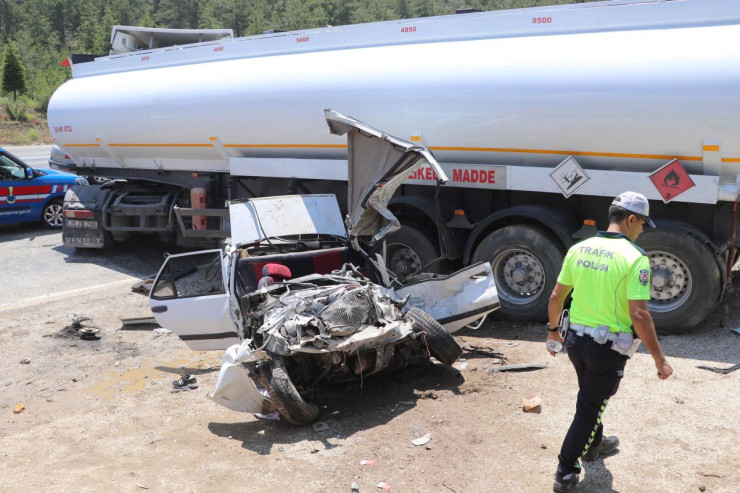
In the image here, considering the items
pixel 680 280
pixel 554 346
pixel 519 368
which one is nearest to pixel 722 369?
pixel 680 280

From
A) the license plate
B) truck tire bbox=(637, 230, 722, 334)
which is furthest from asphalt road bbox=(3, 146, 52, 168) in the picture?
truck tire bbox=(637, 230, 722, 334)

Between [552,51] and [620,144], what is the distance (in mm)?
1235

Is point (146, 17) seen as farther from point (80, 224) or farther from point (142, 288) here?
point (142, 288)

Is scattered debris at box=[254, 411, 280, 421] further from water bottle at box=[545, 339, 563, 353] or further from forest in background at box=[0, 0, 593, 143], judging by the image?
forest in background at box=[0, 0, 593, 143]

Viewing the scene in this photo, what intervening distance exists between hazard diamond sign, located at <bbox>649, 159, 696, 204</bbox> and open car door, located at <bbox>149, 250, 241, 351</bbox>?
14.1 ft

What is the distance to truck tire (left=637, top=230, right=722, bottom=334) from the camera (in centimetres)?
692

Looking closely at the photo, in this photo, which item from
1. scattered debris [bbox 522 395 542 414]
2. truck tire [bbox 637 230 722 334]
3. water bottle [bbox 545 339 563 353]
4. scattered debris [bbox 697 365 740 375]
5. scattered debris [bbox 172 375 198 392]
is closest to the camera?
water bottle [bbox 545 339 563 353]

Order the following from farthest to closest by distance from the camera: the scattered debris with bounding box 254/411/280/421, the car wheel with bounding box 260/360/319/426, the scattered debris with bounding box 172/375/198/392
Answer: the scattered debris with bounding box 172/375/198/392, the scattered debris with bounding box 254/411/280/421, the car wheel with bounding box 260/360/319/426

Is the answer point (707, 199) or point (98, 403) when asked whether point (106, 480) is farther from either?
point (707, 199)

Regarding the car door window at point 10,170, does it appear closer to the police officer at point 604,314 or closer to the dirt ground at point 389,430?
the dirt ground at point 389,430

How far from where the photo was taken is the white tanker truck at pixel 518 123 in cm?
686

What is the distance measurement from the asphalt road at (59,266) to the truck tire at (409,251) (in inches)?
162

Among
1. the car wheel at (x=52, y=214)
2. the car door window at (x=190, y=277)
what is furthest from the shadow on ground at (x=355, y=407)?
the car wheel at (x=52, y=214)

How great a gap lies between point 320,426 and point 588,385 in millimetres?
2220
